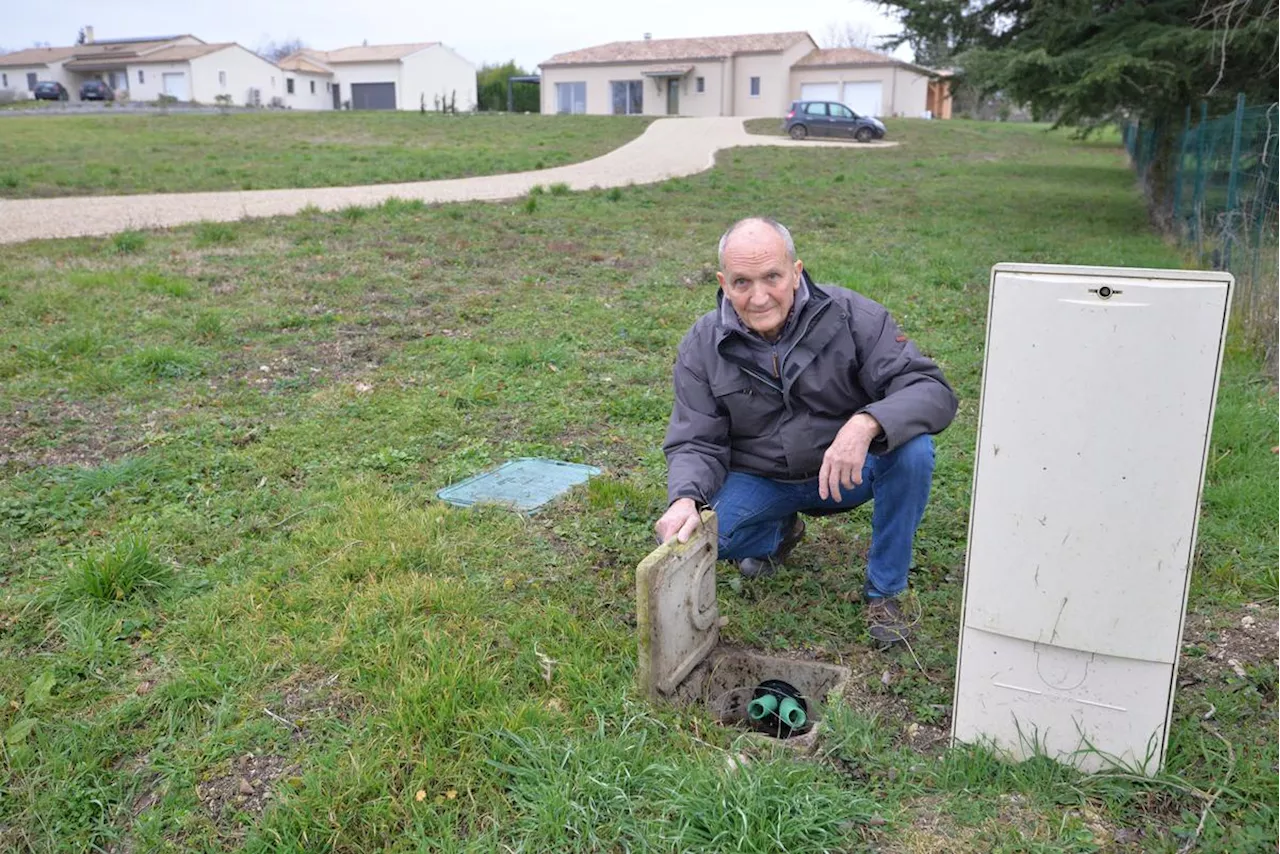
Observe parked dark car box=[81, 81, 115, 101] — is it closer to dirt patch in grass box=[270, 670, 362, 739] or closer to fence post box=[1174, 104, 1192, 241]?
fence post box=[1174, 104, 1192, 241]

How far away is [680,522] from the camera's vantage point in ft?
9.31

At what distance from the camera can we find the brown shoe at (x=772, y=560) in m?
3.62

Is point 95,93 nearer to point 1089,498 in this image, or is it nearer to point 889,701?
A: point 889,701

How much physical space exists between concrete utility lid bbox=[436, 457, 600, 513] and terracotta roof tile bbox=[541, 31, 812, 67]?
4580 cm

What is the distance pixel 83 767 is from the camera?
2580mm

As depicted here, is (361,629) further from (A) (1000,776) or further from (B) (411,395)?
(B) (411,395)

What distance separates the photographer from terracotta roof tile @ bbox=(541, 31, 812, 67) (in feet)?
155

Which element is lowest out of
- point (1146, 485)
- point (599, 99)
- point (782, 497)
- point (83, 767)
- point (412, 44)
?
point (83, 767)

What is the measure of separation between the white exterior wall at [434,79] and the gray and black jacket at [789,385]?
56.5 meters

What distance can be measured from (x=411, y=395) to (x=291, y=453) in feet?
3.37

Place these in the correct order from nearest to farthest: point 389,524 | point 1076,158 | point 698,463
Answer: point 698,463 → point 389,524 → point 1076,158

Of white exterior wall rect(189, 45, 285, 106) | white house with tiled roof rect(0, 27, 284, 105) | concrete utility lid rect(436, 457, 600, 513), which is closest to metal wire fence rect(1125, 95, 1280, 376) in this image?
concrete utility lid rect(436, 457, 600, 513)

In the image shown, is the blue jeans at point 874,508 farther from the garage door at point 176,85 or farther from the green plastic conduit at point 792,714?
the garage door at point 176,85

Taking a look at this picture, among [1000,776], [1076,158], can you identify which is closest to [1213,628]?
[1000,776]
